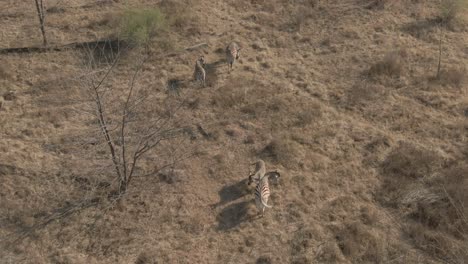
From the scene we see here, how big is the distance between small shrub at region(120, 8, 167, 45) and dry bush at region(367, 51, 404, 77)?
7861 mm

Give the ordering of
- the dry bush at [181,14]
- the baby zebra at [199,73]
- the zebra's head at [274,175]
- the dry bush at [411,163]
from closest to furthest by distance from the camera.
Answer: the zebra's head at [274,175] → the dry bush at [411,163] → the baby zebra at [199,73] → the dry bush at [181,14]

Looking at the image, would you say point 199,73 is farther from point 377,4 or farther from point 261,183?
point 377,4

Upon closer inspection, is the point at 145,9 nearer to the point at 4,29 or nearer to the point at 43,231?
the point at 4,29

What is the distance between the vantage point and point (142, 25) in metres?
17.2

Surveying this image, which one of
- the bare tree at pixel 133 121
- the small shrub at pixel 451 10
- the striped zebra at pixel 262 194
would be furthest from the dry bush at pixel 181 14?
the small shrub at pixel 451 10

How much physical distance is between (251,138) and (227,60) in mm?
3964

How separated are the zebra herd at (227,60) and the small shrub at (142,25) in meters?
2.24

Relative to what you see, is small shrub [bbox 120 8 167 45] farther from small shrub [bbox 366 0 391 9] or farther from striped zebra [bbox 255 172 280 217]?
small shrub [bbox 366 0 391 9]

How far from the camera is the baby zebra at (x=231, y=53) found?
16.2m

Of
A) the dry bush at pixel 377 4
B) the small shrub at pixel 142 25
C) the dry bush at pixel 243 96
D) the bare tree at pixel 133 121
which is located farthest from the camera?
the dry bush at pixel 377 4

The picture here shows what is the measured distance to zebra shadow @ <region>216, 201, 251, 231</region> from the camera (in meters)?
11.4

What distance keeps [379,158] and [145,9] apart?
35.6ft

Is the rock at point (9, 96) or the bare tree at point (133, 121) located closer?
the bare tree at point (133, 121)

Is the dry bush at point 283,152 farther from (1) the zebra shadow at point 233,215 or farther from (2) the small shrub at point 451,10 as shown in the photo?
(2) the small shrub at point 451,10
